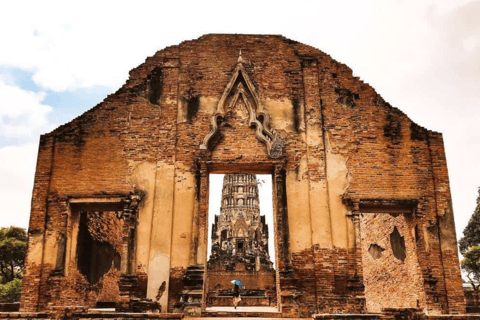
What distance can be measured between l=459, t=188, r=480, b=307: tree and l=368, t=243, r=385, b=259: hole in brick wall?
12.2 meters

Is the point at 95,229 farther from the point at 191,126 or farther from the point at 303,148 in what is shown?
the point at 303,148

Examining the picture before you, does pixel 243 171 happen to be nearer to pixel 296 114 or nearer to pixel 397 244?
pixel 296 114

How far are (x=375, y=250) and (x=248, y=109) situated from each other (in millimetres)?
6702

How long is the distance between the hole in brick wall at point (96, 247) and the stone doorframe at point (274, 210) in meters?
3.98

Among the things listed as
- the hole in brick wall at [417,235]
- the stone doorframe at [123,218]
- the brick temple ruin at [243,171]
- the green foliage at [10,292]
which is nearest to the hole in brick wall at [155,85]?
the brick temple ruin at [243,171]

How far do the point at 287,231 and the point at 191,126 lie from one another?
2.99 metres

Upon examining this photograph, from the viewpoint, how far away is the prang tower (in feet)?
112

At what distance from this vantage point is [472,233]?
2555 centimetres

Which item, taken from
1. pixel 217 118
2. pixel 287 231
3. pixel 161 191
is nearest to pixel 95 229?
pixel 161 191

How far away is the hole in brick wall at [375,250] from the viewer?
14016mm

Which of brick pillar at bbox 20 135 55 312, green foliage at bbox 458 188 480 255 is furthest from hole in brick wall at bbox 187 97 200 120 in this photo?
green foliage at bbox 458 188 480 255

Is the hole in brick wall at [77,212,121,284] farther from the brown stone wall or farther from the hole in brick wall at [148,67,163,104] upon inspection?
the brown stone wall

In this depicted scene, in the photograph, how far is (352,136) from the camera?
33.2 feet

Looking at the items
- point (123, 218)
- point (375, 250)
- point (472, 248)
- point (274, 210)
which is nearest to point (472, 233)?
point (472, 248)
